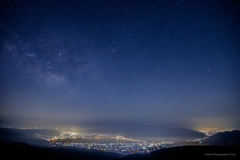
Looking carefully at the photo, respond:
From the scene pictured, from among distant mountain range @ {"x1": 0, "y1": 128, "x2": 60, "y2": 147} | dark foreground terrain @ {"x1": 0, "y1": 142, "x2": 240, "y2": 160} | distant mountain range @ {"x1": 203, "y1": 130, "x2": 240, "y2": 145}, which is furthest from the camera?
distant mountain range @ {"x1": 0, "y1": 128, "x2": 60, "y2": 147}

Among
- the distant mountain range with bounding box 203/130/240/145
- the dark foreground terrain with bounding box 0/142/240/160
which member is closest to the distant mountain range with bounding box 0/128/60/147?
the dark foreground terrain with bounding box 0/142/240/160

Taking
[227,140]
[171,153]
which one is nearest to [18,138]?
[171,153]

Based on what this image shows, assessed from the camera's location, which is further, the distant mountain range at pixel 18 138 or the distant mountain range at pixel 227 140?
the distant mountain range at pixel 18 138

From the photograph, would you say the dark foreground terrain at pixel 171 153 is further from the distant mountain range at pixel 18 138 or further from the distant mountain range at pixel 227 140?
the distant mountain range at pixel 18 138

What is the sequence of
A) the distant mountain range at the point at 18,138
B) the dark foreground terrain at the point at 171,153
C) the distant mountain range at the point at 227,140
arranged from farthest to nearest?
the distant mountain range at the point at 18,138
the distant mountain range at the point at 227,140
the dark foreground terrain at the point at 171,153

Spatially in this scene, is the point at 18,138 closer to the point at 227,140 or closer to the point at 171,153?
the point at 171,153

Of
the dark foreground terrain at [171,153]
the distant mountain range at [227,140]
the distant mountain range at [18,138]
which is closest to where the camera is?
the dark foreground terrain at [171,153]

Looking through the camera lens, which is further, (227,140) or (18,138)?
(18,138)

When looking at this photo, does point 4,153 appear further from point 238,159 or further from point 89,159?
point 238,159

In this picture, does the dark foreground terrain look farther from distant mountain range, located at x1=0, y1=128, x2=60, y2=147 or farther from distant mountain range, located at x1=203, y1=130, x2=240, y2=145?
distant mountain range, located at x1=0, y1=128, x2=60, y2=147

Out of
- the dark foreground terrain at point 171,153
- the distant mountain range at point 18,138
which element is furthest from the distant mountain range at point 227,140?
the distant mountain range at point 18,138

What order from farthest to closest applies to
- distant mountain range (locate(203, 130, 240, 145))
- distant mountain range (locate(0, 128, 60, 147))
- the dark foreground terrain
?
distant mountain range (locate(0, 128, 60, 147))
distant mountain range (locate(203, 130, 240, 145))
the dark foreground terrain
